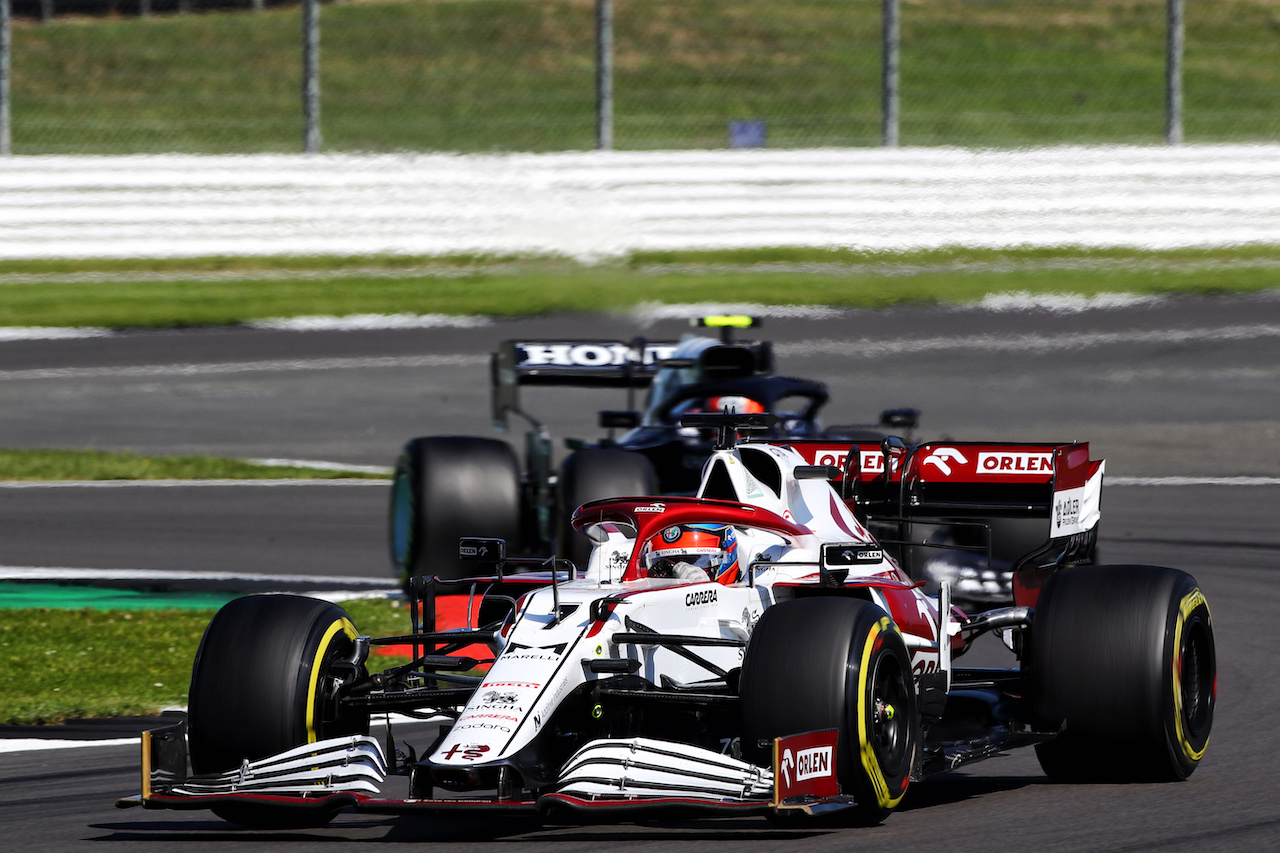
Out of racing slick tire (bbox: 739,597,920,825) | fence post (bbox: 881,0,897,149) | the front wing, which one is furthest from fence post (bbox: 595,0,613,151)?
the front wing

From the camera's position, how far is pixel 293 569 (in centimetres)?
1270

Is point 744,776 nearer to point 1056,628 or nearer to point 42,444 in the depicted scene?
point 1056,628

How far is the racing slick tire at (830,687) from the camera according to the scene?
5930 mm

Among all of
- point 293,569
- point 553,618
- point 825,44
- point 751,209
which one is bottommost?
point 293,569

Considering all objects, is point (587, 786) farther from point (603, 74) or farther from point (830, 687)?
point (603, 74)

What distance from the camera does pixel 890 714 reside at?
6.30m

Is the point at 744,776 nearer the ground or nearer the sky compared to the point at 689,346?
nearer the ground

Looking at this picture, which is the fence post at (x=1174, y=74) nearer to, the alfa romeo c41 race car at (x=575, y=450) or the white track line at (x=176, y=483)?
the alfa romeo c41 race car at (x=575, y=450)

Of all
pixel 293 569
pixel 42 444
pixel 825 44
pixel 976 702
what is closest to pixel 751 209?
pixel 825 44

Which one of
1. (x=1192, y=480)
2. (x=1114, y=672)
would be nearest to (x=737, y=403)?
(x=1192, y=480)

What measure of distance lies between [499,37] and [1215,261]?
9.40 m

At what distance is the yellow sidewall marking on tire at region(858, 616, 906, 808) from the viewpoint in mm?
5980

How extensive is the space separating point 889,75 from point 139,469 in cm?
1032

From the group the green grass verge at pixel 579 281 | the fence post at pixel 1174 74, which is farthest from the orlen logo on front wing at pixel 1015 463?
the fence post at pixel 1174 74
